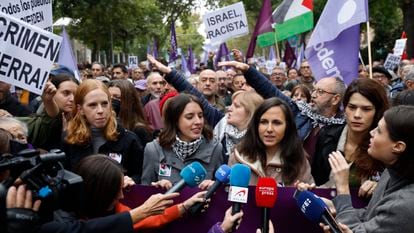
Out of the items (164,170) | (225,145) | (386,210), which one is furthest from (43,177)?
(225,145)

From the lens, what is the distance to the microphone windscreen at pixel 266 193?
3.28 metres

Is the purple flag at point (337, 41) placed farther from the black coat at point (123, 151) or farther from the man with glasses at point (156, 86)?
the man with glasses at point (156, 86)

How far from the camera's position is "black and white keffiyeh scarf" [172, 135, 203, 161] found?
4.67 metres

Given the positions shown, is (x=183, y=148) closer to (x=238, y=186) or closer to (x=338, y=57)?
(x=238, y=186)

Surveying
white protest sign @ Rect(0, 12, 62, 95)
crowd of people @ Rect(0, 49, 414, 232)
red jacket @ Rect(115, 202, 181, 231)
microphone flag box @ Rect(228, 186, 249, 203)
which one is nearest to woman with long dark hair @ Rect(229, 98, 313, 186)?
crowd of people @ Rect(0, 49, 414, 232)

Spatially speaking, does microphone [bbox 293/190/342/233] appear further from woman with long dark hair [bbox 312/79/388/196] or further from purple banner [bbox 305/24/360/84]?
purple banner [bbox 305/24/360/84]

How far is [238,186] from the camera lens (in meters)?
3.17

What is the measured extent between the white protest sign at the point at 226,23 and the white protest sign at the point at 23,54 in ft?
23.3

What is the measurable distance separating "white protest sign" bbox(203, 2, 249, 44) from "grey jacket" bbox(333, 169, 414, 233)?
856 centimetres

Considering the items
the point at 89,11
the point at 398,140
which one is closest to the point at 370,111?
the point at 398,140

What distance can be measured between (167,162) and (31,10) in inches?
113

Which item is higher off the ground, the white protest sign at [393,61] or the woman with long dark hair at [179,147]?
the white protest sign at [393,61]

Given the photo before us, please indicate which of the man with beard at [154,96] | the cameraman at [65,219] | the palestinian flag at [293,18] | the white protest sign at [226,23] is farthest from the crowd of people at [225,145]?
the white protest sign at [226,23]

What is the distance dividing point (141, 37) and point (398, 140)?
33362 mm
